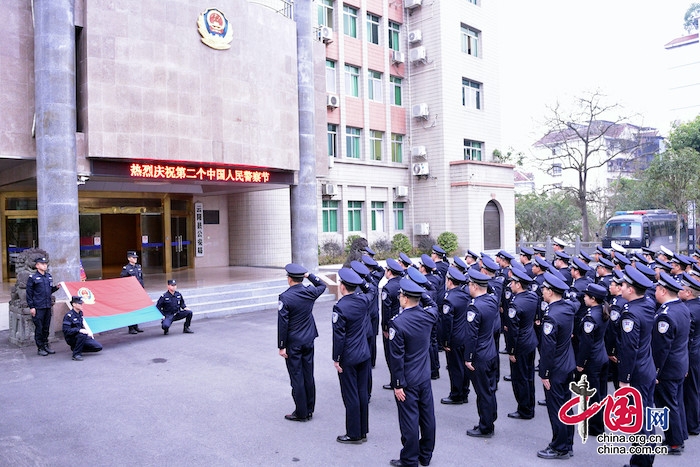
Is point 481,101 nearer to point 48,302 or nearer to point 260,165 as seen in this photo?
point 260,165

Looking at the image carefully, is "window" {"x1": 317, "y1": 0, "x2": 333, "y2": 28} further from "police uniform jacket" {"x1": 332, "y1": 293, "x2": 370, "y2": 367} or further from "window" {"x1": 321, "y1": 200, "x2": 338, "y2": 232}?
"police uniform jacket" {"x1": 332, "y1": 293, "x2": 370, "y2": 367}

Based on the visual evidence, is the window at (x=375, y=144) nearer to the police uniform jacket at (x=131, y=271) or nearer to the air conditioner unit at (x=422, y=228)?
the air conditioner unit at (x=422, y=228)

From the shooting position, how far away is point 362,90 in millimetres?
23547

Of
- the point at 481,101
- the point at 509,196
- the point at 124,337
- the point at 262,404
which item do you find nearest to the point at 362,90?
the point at 481,101

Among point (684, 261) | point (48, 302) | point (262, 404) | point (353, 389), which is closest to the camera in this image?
point (353, 389)

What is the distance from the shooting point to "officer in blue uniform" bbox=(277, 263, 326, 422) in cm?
617

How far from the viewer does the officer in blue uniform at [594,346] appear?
5.61 meters

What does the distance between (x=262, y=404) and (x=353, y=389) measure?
1641mm

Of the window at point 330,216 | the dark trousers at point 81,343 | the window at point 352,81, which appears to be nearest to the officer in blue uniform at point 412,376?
the dark trousers at point 81,343

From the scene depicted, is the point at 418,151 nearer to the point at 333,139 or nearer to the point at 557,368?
the point at 333,139

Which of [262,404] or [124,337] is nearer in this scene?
[262,404]

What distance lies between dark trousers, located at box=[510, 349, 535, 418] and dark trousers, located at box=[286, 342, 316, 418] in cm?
229

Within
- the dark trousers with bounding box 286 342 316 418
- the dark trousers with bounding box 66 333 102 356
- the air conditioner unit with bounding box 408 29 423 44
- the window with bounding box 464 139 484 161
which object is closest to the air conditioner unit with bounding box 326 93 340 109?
the air conditioner unit with bounding box 408 29 423 44

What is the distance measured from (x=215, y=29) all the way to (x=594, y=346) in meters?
11.8
